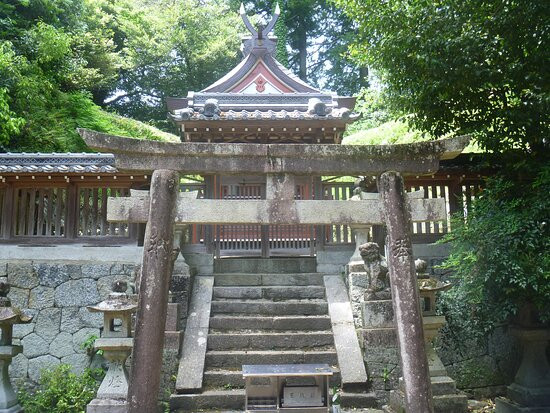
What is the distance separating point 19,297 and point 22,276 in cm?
41

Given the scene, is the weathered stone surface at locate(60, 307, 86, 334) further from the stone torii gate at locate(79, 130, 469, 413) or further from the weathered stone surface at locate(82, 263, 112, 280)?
the stone torii gate at locate(79, 130, 469, 413)

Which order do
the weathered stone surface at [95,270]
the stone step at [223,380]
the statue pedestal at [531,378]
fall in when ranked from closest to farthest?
the stone step at [223,380], the statue pedestal at [531,378], the weathered stone surface at [95,270]

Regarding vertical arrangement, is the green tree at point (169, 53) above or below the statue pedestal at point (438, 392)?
above

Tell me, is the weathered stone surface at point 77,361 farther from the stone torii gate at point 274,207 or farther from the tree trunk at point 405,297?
the tree trunk at point 405,297

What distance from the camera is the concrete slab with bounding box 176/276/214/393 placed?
671 centimetres

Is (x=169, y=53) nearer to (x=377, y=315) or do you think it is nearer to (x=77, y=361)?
(x=77, y=361)

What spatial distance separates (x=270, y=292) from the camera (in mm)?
9000

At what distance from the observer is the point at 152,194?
188 inches

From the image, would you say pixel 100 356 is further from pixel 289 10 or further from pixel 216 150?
pixel 289 10

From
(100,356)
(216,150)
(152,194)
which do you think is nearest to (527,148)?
(216,150)

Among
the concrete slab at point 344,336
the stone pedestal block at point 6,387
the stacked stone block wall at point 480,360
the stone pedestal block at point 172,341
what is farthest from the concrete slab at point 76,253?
the stacked stone block wall at point 480,360

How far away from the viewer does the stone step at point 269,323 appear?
8.09m

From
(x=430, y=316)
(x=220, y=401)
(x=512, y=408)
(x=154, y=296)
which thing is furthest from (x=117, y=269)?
(x=512, y=408)

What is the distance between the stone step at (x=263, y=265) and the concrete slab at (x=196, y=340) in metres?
0.86
